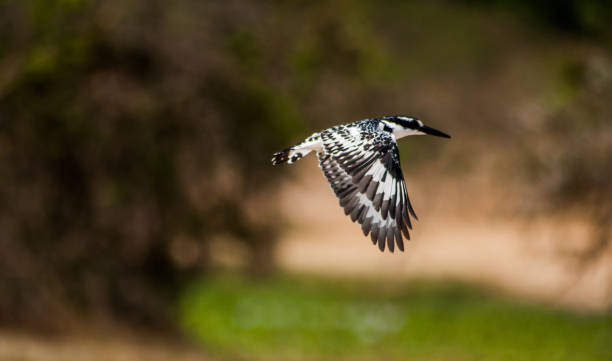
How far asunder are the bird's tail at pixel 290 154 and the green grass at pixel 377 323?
21.5ft

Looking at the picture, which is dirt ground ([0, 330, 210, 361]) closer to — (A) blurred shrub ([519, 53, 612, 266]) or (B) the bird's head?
(A) blurred shrub ([519, 53, 612, 266])

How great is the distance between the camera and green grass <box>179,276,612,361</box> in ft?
37.4

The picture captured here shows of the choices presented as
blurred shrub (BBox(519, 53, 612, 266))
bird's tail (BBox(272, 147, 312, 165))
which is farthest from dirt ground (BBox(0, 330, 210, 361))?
Result: bird's tail (BBox(272, 147, 312, 165))

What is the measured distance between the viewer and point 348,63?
11508 mm

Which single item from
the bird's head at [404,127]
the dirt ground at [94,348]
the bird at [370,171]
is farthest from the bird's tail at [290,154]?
the dirt ground at [94,348]

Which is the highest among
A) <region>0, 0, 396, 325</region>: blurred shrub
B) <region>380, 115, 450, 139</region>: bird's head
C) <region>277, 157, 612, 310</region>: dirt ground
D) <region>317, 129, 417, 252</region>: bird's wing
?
<region>277, 157, 612, 310</region>: dirt ground

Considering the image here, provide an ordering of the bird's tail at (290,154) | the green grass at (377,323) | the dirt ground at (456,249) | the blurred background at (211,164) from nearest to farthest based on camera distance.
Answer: the bird's tail at (290,154) < the blurred background at (211,164) < the green grass at (377,323) < the dirt ground at (456,249)

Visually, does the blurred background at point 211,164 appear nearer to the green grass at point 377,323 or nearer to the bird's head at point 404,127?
the green grass at point 377,323

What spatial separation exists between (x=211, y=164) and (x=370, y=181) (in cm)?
541

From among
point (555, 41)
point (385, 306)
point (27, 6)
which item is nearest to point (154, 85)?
point (27, 6)

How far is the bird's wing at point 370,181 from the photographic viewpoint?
3721 millimetres

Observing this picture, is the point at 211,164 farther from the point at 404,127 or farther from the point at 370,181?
the point at 370,181

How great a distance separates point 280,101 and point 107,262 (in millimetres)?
→ 2440

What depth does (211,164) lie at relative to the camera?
913 centimetres
